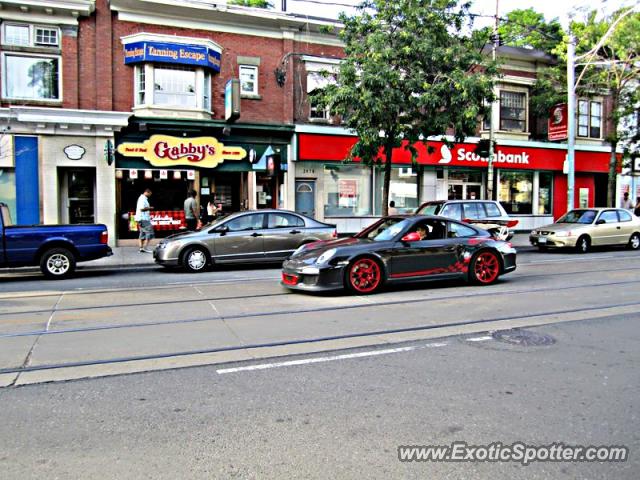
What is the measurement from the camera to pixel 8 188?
17.7 metres

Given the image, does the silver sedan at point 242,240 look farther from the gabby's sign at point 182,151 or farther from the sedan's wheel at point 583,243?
the sedan's wheel at point 583,243

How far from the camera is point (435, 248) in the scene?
9633 millimetres

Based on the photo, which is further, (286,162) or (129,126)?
(286,162)

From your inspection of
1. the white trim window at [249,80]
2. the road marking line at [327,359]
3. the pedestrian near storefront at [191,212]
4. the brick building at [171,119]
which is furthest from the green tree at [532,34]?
the road marking line at [327,359]

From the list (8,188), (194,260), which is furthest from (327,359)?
(8,188)

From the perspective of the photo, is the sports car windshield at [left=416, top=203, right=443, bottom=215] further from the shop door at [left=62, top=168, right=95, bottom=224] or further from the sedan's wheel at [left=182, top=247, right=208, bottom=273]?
the shop door at [left=62, top=168, right=95, bottom=224]

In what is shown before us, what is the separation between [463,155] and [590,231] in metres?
7.31

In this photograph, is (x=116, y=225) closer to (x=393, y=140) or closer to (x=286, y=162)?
(x=286, y=162)

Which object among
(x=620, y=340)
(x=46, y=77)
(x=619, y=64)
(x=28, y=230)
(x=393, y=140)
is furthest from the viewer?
(x=619, y=64)

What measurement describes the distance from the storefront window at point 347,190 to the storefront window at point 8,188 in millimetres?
11152

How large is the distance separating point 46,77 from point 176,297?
12932 mm

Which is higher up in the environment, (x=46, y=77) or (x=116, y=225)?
(x=46, y=77)

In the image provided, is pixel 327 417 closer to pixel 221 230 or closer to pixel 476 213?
pixel 221 230

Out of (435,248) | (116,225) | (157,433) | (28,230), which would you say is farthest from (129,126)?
(157,433)
